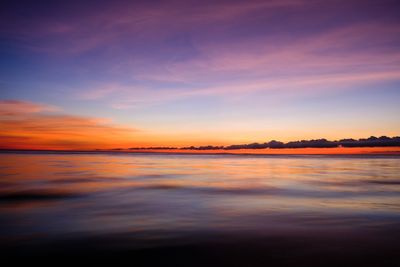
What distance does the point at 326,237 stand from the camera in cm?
353

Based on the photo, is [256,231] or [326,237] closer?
[326,237]

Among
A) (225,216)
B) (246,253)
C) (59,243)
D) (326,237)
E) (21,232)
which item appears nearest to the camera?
(246,253)

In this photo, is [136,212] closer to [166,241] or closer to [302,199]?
[166,241]

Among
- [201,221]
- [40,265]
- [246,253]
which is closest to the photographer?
[40,265]

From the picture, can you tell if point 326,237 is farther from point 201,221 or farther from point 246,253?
point 201,221

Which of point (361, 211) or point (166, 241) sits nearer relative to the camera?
point (166, 241)

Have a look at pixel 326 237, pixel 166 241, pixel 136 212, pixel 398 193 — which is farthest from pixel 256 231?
pixel 398 193

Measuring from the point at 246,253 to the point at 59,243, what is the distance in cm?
209

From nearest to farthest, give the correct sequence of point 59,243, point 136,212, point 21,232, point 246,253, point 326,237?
point 246,253 < point 59,243 < point 326,237 < point 21,232 < point 136,212

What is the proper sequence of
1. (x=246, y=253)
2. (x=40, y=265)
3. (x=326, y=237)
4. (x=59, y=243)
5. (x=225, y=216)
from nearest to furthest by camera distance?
(x=40, y=265), (x=246, y=253), (x=59, y=243), (x=326, y=237), (x=225, y=216)

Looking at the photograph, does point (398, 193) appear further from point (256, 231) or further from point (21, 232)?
point (21, 232)

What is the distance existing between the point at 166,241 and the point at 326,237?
1926 millimetres

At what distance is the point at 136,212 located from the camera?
5152mm

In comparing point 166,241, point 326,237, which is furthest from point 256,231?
point 166,241
